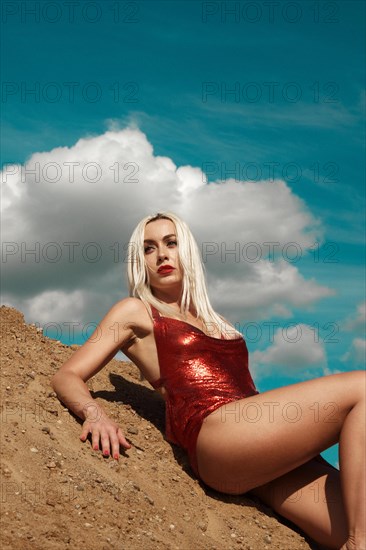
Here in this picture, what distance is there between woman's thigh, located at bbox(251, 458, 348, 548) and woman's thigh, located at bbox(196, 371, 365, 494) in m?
0.26

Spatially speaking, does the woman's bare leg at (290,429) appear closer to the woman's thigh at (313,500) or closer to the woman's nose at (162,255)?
the woman's thigh at (313,500)

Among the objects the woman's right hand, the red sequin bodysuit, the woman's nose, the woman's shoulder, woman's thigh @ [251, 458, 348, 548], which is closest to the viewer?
woman's thigh @ [251, 458, 348, 548]

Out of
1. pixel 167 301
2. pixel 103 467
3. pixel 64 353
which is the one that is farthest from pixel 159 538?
pixel 64 353

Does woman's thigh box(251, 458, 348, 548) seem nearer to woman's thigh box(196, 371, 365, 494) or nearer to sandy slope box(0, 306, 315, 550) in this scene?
sandy slope box(0, 306, 315, 550)

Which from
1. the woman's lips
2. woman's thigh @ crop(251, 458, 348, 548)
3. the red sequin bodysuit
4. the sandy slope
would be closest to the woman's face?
the woman's lips

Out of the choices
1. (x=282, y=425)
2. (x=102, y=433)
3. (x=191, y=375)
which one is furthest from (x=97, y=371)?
(x=282, y=425)

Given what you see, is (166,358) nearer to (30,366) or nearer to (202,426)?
(202,426)

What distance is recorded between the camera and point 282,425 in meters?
4.22

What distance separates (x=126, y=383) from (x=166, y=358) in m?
1.45

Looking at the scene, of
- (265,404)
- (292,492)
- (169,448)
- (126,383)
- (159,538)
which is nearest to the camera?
(159,538)

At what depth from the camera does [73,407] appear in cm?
469

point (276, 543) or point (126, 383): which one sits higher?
point (126, 383)

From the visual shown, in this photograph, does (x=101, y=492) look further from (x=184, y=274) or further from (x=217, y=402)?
(x=184, y=274)

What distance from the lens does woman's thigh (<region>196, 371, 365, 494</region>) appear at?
4.19 meters
